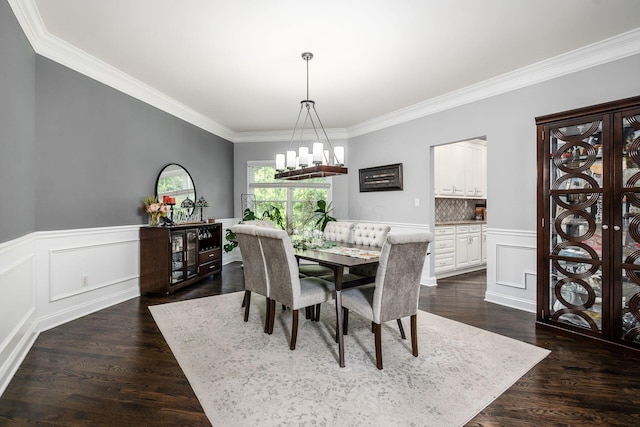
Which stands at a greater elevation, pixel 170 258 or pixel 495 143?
pixel 495 143

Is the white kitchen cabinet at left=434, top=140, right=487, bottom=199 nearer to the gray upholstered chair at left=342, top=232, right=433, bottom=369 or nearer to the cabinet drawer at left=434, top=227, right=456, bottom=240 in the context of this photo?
the cabinet drawer at left=434, top=227, right=456, bottom=240

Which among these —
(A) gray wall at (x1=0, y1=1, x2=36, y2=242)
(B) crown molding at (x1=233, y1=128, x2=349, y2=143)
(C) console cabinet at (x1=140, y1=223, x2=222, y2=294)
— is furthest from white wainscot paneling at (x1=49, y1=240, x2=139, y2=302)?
(B) crown molding at (x1=233, y1=128, x2=349, y2=143)

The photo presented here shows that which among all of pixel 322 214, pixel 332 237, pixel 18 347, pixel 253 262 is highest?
pixel 322 214

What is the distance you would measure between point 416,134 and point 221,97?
112 inches

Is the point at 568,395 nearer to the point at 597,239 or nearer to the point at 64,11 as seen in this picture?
the point at 597,239

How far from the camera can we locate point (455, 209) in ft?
19.8

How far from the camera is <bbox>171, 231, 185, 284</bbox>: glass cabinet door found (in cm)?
404

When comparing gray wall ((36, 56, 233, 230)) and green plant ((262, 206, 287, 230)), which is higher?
gray wall ((36, 56, 233, 230))

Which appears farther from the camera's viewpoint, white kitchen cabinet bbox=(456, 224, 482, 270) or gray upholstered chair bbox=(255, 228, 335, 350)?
white kitchen cabinet bbox=(456, 224, 482, 270)

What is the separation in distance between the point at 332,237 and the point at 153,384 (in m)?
2.40

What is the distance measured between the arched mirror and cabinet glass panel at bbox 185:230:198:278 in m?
0.55

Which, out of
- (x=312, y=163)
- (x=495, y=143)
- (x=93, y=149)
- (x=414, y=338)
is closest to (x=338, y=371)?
(x=414, y=338)

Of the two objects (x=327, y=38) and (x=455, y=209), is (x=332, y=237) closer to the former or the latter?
(x=327, y=38)

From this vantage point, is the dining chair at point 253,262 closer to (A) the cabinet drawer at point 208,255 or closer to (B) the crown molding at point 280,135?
(A) the cabinet drawer at point 208,255
